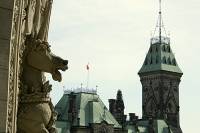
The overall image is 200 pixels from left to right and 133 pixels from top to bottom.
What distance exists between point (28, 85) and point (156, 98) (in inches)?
4244

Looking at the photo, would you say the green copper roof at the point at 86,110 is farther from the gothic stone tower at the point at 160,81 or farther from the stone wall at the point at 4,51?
the stone wall at the point at 4,51

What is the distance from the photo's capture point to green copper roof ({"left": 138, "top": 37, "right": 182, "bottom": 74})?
11450 centimetres

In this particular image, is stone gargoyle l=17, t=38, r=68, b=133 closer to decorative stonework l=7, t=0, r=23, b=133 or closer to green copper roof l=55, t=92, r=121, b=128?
decorative stonework l=7, t=0, r=23, b=133

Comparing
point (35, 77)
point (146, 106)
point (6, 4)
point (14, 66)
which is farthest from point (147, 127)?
point (6, 4)

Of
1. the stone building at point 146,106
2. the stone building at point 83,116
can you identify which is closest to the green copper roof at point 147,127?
the stone building at point 146,106

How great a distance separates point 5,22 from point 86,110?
81.2 m

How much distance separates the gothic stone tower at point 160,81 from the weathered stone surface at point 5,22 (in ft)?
348

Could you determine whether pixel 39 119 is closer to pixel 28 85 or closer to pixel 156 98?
pixel 28 85

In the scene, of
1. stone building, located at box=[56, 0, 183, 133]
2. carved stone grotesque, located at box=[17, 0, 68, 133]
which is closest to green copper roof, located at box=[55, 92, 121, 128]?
stone building, located at box=[56, 0, 183, 133]

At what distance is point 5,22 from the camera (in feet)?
22.0

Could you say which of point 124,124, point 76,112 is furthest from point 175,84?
point 76,112

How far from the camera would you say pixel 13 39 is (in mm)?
6820

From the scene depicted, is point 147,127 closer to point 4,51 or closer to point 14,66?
point 14,66

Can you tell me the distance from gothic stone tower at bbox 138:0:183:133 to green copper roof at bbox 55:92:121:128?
79.2 ft
